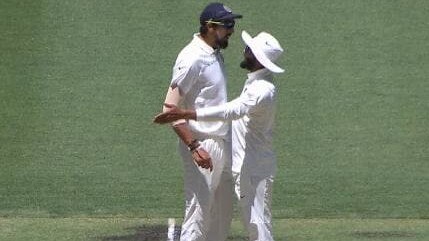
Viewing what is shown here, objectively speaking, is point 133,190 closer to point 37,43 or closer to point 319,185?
point 319,185

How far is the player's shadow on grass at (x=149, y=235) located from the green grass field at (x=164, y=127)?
0.03 m

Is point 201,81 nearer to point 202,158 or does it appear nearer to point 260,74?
point 260,74

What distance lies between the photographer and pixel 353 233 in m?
10.7

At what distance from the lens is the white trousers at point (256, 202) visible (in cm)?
813

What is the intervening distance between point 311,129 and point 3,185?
3.79 m

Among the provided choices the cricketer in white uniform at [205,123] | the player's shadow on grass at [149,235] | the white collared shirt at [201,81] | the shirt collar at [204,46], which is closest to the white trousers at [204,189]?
the cricketer in white uniform at [205,123]

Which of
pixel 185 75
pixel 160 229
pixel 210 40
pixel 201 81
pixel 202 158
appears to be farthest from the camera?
pixel 160 229

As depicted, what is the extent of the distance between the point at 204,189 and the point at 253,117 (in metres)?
0.62

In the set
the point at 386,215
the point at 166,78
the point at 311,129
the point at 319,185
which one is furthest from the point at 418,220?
the point at 166,78

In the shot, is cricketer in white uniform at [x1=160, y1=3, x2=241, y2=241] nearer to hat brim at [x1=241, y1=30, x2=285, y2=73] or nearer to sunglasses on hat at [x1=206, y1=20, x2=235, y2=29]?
sunglasses on hat at [x1=206, y1=20, x2=235, y2=29]

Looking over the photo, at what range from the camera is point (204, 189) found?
822 cm

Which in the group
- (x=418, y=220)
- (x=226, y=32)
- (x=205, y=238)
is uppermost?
(x=226, y=32)

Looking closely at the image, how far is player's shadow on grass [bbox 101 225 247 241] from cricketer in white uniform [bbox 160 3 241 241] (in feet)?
6.98

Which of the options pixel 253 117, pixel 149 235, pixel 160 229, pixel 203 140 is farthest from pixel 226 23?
pixel 160 229
